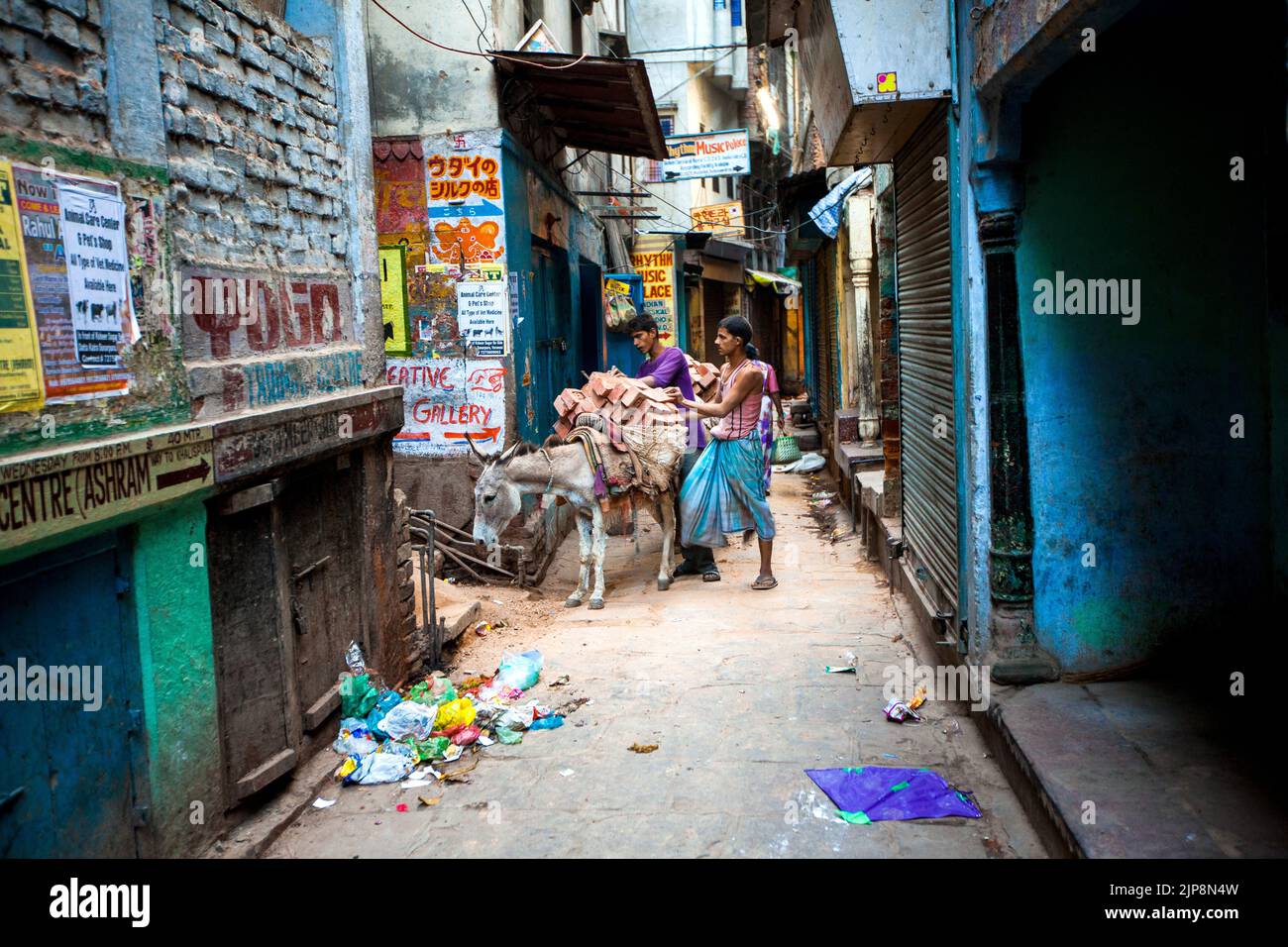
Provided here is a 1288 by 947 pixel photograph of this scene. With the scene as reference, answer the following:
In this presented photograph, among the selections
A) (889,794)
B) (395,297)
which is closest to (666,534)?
(395,297)

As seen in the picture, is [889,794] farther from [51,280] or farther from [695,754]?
[51,280]

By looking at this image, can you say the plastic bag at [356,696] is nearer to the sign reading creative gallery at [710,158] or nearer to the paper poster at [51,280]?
the paper poster at [51,280]

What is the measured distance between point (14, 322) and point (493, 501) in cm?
478

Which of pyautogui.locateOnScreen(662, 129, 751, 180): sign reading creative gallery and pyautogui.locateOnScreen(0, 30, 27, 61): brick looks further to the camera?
pyautogui.locateOnScreen(662, 129, 751, 180): sign reading creative gallery

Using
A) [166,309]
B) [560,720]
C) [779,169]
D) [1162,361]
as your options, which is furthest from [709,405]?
[779,169]

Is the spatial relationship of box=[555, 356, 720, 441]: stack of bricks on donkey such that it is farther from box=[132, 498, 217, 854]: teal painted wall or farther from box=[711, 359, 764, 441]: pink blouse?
box=[132, 498, 217, 854]: teal painted wall

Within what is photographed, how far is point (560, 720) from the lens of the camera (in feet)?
18.3

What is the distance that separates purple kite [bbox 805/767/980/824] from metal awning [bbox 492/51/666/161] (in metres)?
6.14

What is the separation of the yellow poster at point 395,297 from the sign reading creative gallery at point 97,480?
5.32 meters

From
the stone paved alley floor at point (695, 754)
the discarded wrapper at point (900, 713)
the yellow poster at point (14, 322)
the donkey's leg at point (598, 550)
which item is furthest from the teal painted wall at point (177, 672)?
the donkey's leg at point (598, 550)

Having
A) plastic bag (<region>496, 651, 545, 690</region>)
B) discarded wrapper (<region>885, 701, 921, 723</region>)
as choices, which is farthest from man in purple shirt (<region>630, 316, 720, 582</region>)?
discarded wrapper (<region>885, 701, 921, 723</region>)

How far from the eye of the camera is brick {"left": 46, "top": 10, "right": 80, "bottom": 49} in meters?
3.41

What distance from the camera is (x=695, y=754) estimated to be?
5016mm

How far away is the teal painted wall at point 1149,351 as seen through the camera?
4605 millimetres
